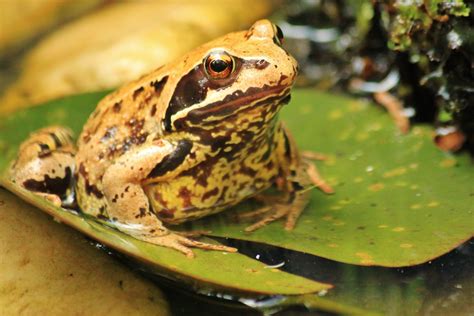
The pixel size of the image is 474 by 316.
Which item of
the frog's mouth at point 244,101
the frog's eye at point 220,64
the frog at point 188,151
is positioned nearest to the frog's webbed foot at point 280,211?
the frog at point 188,151

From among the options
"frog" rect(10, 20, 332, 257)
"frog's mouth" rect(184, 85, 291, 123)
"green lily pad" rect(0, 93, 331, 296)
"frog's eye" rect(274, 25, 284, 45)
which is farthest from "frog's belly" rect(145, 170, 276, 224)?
"frog's eye" rect(274, 25, 284, 45)

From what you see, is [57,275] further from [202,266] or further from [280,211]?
[280,211]

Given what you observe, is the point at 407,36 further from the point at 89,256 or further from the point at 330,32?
the point at 89,256

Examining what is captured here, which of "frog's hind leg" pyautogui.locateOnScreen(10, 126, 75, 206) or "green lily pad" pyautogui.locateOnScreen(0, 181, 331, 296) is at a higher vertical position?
"frog's hind leg" pyautogui.locateOnScreen(10, 126, 75, 206)

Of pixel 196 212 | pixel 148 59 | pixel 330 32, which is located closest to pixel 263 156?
pixel 196 212

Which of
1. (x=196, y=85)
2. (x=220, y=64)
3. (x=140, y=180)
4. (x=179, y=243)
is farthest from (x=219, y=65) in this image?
(x=179, y=243)

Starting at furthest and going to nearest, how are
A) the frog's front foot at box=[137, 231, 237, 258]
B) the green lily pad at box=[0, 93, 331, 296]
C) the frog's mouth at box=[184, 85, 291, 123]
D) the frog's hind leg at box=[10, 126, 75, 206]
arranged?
the frog's hind leg at box=[10, 126, 75, 206]
the frog's front foot at box=[137, 231, 237, 258]
the frog's mouth at box=[184, 85, 291, 123]
the green lily pad at box=[0, 93, 331, 296]

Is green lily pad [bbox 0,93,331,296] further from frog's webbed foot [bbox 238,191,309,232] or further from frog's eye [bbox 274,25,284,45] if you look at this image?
frog's eye [bbox 274,25,284,45]
